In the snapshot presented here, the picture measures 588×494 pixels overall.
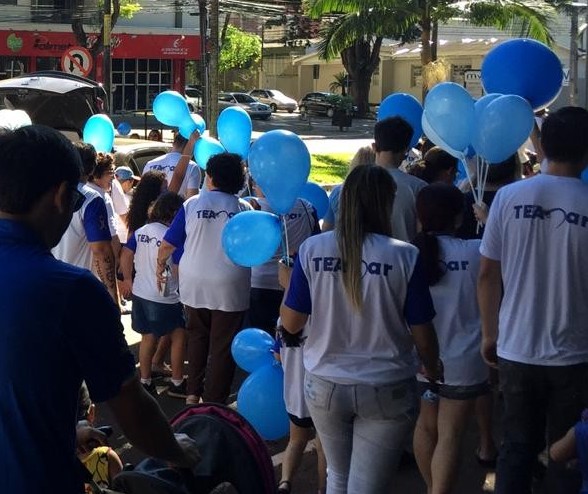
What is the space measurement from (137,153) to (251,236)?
239 inches

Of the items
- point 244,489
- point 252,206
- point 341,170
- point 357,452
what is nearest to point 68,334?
point 244,489

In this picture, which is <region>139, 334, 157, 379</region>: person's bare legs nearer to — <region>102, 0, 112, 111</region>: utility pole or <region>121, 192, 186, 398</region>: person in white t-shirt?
<region>121, 192, 186, 398</region>: person in white t-shirt

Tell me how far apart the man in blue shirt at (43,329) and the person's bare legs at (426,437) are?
2.37m

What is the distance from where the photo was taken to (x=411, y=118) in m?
6.11

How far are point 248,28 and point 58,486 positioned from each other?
7199cm

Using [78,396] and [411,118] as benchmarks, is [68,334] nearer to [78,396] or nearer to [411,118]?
[78,396]

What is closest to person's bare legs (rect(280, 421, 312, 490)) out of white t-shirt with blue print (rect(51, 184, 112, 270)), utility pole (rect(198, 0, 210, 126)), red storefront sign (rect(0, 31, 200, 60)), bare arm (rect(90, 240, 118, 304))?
bare arm (rect(90, 240, 118, 304))

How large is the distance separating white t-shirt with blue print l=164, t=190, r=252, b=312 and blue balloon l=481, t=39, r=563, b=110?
1.64 meters

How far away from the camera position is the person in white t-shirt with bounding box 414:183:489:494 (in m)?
4.03

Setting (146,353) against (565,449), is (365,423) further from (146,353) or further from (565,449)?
(146,353)

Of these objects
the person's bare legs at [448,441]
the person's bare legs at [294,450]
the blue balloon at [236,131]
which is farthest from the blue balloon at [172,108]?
the person's bare legs at [448,441]

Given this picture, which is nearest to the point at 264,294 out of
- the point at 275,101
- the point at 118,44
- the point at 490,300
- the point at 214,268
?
the point at 214,268

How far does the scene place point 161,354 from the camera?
21.8 feet

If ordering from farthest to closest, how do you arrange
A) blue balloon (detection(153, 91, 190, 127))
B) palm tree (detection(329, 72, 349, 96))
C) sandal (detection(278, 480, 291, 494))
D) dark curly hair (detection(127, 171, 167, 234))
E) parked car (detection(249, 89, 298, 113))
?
palm tree (detection(329, 72, 349, 96)) → parked car (detection(249, 89, 298, 113)) → blue balloon (detection(153, 91, 190, 127)) → dark curly hair (detection(127, 171, 167, 234)) → sandal (detection(278, 480, 291, 494))
